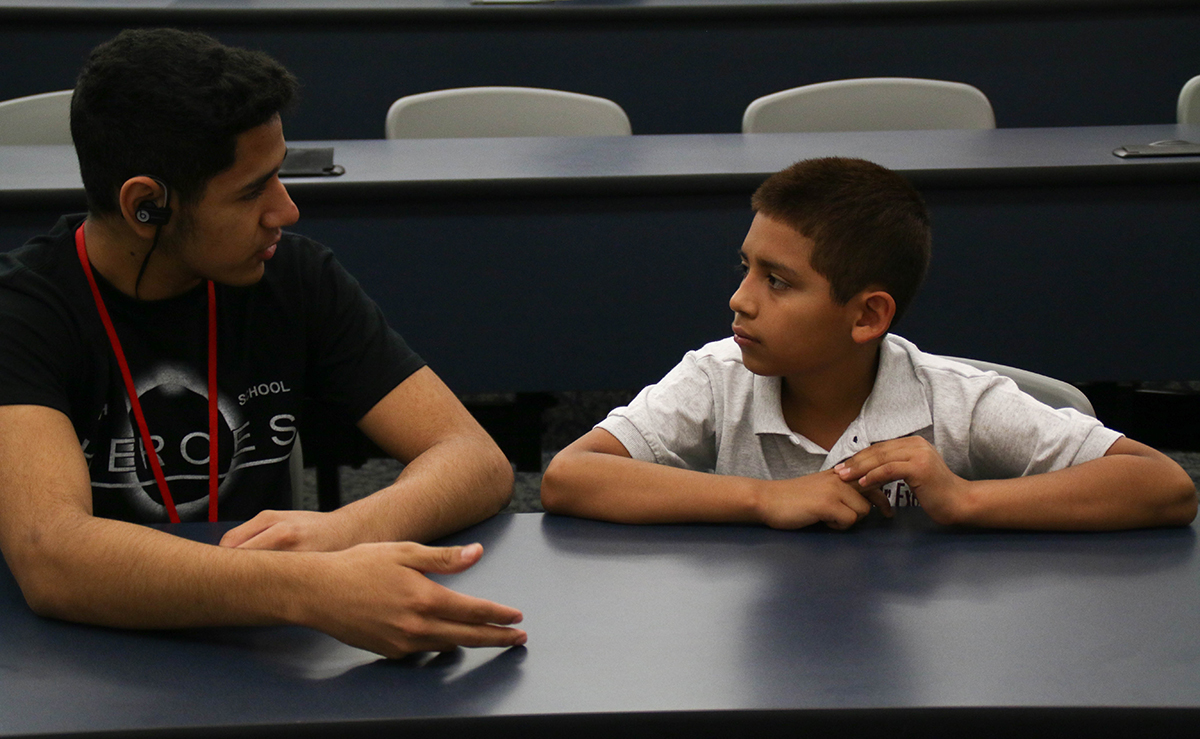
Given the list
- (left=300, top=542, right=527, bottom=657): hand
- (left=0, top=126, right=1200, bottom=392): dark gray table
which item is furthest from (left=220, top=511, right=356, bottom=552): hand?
(left=0, top=126, right=1200, bottom=392): dark gray table

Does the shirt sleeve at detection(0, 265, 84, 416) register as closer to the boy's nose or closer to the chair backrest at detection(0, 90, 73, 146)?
the boy's nose

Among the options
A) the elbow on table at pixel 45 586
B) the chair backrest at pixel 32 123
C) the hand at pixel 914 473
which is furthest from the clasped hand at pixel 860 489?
the chair backrest at pixel 32 123

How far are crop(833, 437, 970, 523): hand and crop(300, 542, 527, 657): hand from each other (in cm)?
39

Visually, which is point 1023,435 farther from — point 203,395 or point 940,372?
point 203,395

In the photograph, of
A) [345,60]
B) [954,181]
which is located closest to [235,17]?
[345,60]

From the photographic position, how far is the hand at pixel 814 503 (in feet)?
3.37

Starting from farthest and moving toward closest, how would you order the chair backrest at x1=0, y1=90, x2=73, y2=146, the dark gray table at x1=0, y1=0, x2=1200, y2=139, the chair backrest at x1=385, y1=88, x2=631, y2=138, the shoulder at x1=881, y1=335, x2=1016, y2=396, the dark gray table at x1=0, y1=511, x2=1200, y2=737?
1. the dark gray table at x1=0, y1=0, x2=1200, y2=139
2. the chair backrest at x1=385, y1=88, x2=631, y2=138
3. the chair backrest at x1=0, y1=90, x2=73, y2=146
4. the shoulder at x1=881, y1=335, x2=1016, y2=396
5. the dark gray table at x1=0, y1=511, x2=1200, y2=737

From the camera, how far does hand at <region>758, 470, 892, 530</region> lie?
103cm

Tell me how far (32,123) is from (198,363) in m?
1.51

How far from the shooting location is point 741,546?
102cm

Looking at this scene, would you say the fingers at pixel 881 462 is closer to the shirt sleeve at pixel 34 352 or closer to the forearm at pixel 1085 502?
the forearm at pixel 1085 502

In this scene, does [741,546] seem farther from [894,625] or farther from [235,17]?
[235,17]

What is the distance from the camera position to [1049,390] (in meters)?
1.31

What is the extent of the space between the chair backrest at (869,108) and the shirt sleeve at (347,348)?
1.42 m
